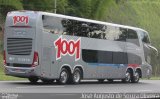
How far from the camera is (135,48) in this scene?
34.0m

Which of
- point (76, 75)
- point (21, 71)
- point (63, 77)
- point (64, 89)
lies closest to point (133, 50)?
point (76, 75)

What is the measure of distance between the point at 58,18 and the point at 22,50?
2.70 meters

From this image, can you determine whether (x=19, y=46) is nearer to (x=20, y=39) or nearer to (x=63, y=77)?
(x=20, y=39)

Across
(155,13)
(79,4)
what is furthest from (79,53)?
(155,13)

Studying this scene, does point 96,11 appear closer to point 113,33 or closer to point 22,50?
point 113,33

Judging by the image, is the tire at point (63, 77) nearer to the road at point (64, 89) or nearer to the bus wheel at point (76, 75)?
the bus wheel at point (76, 75)

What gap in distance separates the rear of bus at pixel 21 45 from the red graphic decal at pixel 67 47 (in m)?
1.60

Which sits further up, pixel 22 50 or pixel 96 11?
pixel 96 11

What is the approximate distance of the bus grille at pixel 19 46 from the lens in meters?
24.9

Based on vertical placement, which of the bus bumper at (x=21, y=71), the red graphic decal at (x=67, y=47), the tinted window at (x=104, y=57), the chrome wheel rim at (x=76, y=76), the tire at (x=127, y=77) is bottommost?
the tire at (x=127, y=77)

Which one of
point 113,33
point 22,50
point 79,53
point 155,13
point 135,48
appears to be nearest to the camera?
point 22,50

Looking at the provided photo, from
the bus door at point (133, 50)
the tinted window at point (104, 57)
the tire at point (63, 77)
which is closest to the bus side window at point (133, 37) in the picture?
the bus door at point (133, 50)

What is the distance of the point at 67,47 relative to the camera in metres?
26.8

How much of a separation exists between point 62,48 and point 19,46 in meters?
2.50
